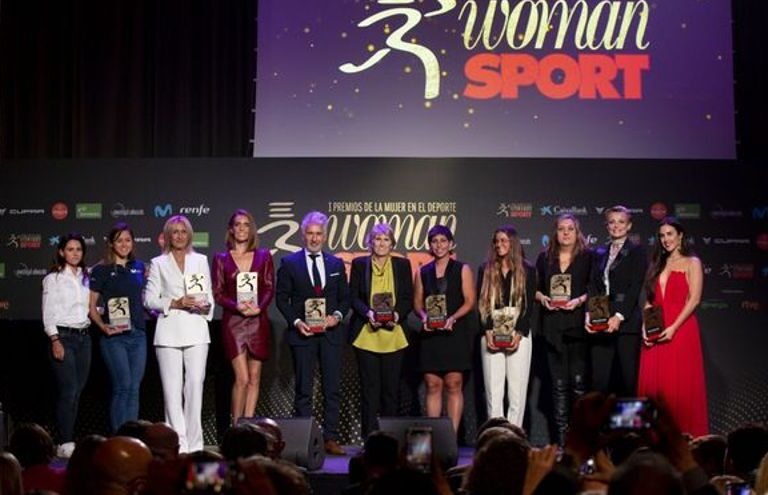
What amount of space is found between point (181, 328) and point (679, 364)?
3.46m

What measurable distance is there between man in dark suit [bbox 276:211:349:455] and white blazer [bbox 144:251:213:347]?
0.61 meters

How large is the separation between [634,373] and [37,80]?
5.95 metres

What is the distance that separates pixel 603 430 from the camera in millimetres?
3594

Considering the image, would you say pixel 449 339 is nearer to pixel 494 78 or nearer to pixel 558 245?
pixel 558 245

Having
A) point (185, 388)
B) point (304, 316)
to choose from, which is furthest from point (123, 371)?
point (304, 316)

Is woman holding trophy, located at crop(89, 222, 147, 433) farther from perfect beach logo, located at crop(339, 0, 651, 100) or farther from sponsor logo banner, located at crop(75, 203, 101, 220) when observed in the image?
perfect beach logo, located at crop(339, 0, 651, 100)

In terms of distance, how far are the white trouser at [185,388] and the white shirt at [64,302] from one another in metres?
0.70

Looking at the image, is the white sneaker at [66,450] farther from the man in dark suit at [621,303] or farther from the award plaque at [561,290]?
the man in dark suit at [621,303]

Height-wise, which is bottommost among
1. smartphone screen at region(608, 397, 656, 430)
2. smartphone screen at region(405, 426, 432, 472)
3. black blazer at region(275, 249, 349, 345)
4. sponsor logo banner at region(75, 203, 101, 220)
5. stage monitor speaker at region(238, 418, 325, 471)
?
stage monitor speaker at region(238, 418, 325, 471)

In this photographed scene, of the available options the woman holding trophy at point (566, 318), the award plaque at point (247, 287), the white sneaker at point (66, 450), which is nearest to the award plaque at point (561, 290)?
the woman holding trophy at point (566, 318)

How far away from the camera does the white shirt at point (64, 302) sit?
873 cm

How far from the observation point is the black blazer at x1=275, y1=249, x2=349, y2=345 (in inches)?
346

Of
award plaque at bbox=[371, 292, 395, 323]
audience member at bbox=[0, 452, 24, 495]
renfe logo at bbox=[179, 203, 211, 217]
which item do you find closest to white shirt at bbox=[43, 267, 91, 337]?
renfe logo at bbox=[179, 203, 211, 217]

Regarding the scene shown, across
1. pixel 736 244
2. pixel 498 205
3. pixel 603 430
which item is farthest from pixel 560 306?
pixel 603 430
